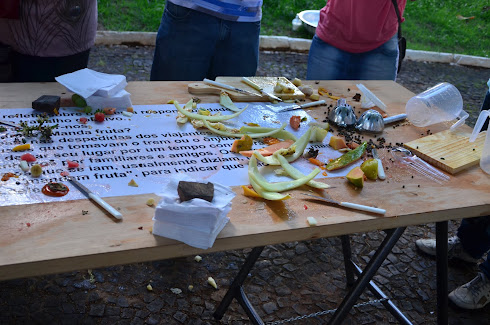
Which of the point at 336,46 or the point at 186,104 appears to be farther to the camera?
the point at 336,46

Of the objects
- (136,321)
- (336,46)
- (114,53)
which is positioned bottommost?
(136,321)

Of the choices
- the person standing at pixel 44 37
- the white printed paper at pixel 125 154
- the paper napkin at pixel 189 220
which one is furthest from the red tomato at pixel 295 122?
the person standing at pixel 44 37

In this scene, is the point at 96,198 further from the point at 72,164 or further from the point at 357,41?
the point at 357,41

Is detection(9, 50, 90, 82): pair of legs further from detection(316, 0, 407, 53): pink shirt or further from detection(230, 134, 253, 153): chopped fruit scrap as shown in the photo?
detection(316, 0, 407, 53): pink shirt

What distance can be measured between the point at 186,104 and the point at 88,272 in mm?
1033

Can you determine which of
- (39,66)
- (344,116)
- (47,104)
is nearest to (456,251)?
(344,116)

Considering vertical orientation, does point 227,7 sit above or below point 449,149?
above

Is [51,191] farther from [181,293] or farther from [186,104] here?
[181,293]

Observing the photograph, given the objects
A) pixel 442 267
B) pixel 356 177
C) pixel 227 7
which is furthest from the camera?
pixel 227 7

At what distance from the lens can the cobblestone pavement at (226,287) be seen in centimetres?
236

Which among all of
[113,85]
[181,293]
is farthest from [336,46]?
[181,293]

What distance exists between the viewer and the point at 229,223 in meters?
1.46

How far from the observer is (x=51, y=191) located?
1491 millimetres

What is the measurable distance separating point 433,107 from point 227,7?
112cm
